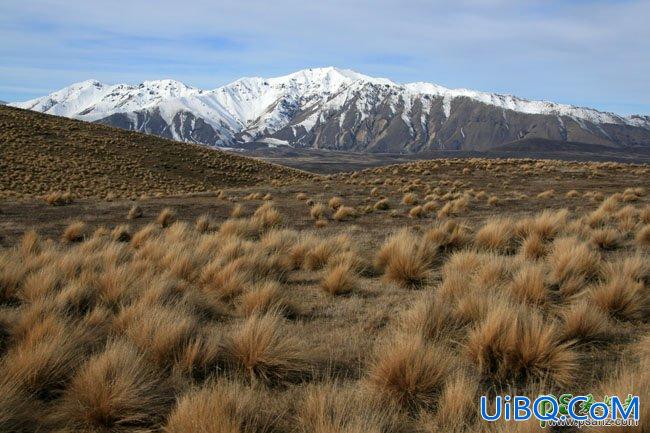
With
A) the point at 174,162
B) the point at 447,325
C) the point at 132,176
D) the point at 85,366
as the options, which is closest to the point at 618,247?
the point at 447,325

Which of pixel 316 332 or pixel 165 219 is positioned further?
pixel 165 219

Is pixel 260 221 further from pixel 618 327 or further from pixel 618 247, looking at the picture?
pixel 618 327

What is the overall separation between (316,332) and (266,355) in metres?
1.17

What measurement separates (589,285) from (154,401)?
5.54 metres

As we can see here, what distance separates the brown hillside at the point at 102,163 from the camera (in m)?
34.5

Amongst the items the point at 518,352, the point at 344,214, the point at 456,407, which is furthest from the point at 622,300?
the point at 344,214

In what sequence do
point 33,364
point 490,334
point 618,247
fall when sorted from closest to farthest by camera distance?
point 33,364 < point 490,334 < point 618,247

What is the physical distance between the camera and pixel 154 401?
327 cm

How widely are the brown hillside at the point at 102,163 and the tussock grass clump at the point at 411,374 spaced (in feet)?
99.7

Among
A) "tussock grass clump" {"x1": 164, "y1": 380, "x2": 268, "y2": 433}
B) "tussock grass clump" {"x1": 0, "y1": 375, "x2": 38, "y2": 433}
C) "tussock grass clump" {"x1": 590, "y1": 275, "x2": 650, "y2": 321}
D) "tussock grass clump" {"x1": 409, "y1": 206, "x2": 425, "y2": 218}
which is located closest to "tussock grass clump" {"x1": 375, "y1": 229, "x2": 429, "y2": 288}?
"tussock grass clump" {"x1": 590, "y1": 275, "x2": 650, "y2": 321}

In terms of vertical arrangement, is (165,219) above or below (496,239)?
below

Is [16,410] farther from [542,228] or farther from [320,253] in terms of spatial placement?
[542,228]

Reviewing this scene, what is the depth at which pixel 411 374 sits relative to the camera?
3.47 meters

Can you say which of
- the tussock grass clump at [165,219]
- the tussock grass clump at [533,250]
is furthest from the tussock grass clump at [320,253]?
the tussock grass clump at [165,219]
